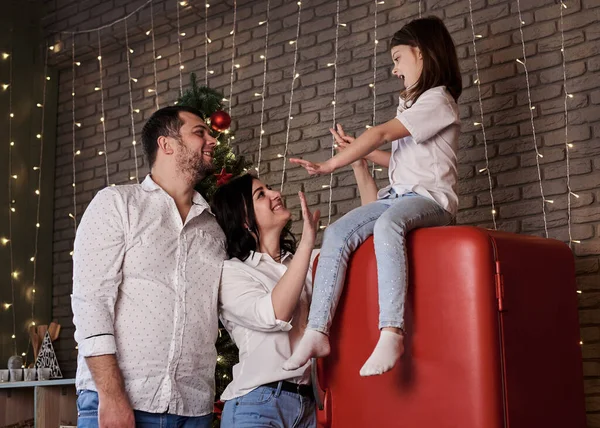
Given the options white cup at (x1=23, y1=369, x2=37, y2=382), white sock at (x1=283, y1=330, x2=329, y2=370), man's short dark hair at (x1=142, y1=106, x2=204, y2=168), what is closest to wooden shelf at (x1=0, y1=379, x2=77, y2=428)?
white cup at (x1=23, y1=369, x2=37, y2=382)

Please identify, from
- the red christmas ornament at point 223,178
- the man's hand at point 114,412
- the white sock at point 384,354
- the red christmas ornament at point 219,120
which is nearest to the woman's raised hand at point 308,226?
the white sock at point 384,354

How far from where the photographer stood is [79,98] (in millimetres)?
5703

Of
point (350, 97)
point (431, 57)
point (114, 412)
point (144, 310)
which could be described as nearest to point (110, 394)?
point (114, 412)

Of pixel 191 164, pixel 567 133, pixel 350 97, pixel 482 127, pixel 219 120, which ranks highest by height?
pixel 350 97

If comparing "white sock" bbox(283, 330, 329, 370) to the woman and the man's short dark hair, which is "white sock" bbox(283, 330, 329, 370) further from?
the man's short dark hair

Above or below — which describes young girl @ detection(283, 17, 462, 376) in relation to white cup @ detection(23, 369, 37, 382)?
above

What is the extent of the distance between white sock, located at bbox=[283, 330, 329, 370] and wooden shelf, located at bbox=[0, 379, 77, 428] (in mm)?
2639

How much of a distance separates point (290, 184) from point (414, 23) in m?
2.03

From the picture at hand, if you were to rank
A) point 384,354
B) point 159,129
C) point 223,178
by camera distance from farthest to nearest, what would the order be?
point 223,178 < point 159,129 < point 384,354

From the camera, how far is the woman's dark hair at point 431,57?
2504 millimetres

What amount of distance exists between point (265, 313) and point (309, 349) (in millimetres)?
198

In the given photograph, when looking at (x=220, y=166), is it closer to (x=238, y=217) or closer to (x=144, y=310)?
(x=238, y=217)

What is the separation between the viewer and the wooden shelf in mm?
4504

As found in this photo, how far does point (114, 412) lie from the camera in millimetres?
2084
